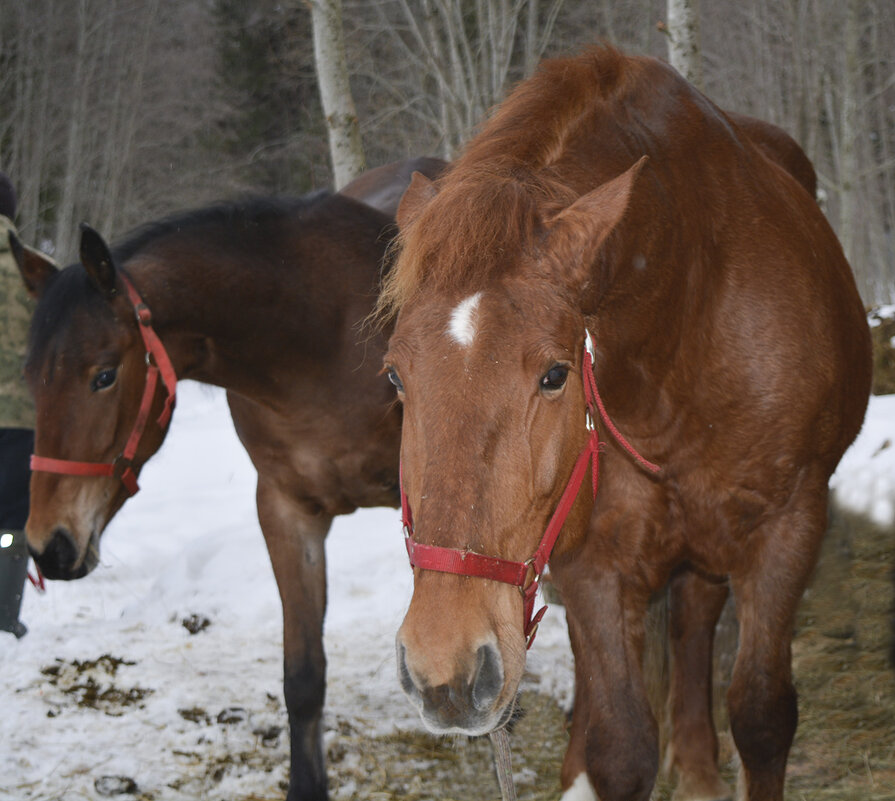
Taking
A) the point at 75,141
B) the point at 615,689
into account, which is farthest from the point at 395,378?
Answer: the point at 75,141

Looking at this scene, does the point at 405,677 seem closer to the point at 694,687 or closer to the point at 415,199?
the point at 415,199

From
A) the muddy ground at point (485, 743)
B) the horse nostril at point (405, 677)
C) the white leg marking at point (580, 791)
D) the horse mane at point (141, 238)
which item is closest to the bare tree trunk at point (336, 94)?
the horse mane at point (141, 238)

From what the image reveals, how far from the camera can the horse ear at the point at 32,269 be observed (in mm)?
3186

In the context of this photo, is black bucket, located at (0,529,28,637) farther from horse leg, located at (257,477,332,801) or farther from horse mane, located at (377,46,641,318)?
horse mane, located at (377,46,641,318)

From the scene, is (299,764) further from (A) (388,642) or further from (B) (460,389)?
(B) (460,389)

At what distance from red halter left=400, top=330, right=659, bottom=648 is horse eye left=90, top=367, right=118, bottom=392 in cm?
151

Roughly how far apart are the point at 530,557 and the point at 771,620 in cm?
106

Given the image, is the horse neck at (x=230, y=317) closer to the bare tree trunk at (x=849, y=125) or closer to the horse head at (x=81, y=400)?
the horse head at (x=81, y=400)

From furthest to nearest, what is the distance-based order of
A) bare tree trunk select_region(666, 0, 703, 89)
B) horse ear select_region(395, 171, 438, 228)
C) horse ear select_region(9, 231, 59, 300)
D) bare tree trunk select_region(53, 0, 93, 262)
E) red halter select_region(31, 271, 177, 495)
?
bare tree trunk select_region(53, 0, 93, 262) → bare tree trunk select_region(666, 0, 703, 89) → horse ear select_region(9, 231, 59, 300) → red halter select_region(31, 271, 177, 495) → horse ear select_region(395, 171, 438, 228)

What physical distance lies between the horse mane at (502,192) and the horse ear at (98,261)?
130 centimetres

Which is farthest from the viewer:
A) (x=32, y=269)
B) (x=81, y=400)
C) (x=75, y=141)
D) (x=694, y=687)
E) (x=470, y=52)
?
(x=75, y=141)

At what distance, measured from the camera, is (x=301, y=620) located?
11.4ft

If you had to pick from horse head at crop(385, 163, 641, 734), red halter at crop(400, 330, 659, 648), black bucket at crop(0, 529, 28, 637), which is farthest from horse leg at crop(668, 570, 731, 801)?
black bucket at crop(0, 529, 28, 637)

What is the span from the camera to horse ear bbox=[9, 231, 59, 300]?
319 centimetres
